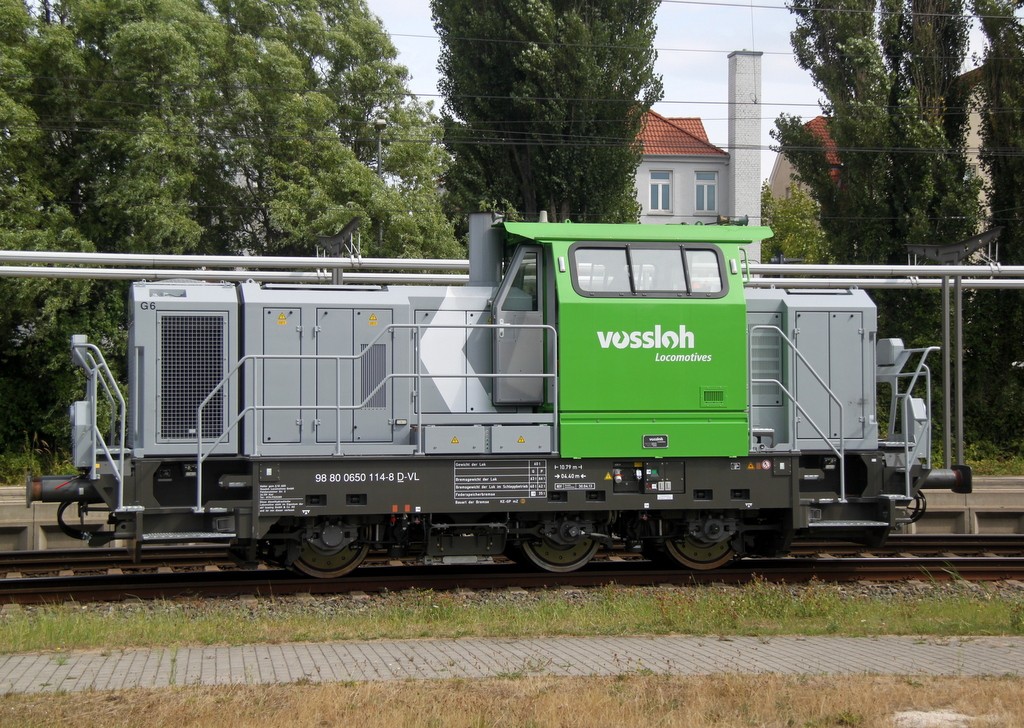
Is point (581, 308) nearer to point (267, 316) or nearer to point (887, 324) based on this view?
point (267, 316)

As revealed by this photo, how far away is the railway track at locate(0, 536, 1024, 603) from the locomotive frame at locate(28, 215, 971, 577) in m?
0.33

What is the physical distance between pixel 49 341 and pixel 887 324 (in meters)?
19.8

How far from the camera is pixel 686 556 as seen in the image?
11234mm

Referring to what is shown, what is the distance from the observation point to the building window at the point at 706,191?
43.0 meters

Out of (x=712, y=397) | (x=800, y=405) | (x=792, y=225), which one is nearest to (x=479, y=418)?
(x=712, y=397)

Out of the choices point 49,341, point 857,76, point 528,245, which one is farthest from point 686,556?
point 857,76

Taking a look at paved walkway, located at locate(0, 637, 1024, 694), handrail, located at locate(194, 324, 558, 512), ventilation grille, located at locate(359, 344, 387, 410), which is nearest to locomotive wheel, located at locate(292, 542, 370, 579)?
handrail, located at locate(194, 324, 558, 512)

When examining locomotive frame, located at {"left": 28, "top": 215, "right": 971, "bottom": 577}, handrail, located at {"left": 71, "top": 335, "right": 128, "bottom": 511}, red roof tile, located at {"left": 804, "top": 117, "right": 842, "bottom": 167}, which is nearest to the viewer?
handrail, located at {"left": 71, "top": 335, "right": 128, "bottom": 511}

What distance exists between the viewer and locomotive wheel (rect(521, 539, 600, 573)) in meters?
11.0

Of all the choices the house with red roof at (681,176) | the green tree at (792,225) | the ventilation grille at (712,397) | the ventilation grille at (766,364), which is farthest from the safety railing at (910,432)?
the house with red roof at (681,176)

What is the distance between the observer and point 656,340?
10273 millimetres

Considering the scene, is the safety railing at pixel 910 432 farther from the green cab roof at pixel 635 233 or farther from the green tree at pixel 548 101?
the green tree at pixel 548 101

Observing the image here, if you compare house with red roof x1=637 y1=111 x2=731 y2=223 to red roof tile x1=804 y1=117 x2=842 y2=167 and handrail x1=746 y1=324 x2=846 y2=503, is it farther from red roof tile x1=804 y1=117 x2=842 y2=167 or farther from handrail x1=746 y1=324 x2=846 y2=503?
handrail x1=746 y1=324 x2=846 y2=503

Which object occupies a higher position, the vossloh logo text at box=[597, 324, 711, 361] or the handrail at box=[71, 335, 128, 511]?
the vossloh logo text at box=[597, 324, 711, 361]
